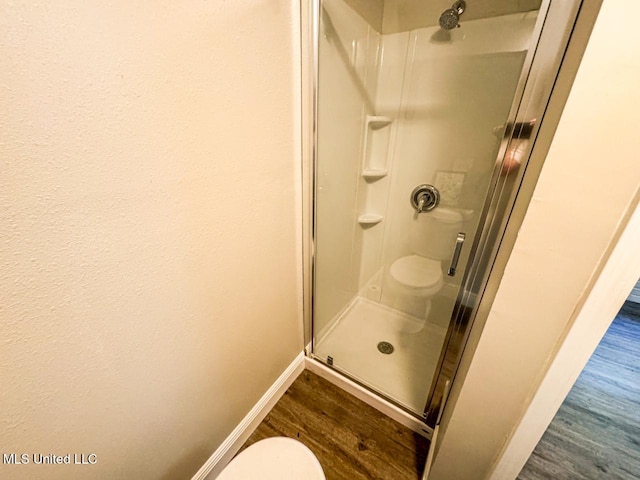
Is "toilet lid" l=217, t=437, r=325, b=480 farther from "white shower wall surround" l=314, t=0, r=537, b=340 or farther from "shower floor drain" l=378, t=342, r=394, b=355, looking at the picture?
"shower floor drain" l=378, t=342, r=394, b=355

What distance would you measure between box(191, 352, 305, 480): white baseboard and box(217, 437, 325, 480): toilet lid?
37 centimetres

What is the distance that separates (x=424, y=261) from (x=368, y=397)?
99 cm

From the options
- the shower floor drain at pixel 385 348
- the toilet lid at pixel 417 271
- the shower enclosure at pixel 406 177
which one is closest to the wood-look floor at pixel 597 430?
the shower enclosure at pixel 406 177

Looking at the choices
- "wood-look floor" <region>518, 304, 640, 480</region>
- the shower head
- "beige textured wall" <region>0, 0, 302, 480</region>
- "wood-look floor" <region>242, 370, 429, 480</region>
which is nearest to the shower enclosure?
the shower head

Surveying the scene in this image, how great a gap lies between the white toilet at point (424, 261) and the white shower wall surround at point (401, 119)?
8 cm

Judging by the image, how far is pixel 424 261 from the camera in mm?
1741

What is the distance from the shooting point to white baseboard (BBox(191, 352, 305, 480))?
0.97 meters

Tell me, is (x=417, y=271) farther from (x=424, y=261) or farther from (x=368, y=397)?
(x=368, y=397)

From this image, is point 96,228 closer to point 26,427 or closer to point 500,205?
point 26,427

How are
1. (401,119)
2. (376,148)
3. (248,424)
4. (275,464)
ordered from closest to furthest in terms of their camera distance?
1. (275,464)
2. (248,424)
3. (401,119)
4. (376,148)

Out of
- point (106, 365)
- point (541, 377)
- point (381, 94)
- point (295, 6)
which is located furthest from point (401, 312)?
point (295, 6)

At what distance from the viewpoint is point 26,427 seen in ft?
1.59

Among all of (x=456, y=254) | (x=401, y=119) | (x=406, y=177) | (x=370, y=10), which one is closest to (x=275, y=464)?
(x=456, y=254)

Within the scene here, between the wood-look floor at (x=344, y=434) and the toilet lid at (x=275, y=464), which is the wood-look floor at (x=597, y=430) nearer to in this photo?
the wood-look floor at (x=344, y=434)
